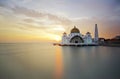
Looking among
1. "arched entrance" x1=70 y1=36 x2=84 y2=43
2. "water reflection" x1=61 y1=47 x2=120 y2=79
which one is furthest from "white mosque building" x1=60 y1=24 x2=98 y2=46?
"water reflection" x1=61 y1=47 x2=120 y2=79

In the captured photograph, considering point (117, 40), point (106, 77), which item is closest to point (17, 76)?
point (106, 77)

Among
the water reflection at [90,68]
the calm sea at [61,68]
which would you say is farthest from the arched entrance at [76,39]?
the water reflection at [90,68]

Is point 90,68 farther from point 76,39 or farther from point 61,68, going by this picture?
point 76,39

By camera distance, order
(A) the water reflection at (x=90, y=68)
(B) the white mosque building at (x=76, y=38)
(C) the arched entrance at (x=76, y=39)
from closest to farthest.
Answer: (A) the water reflection at (x=90, y=68)
(B) the white mosque building at (x=76, y=38)
(C) the arched entrance at (x=76, y=39)

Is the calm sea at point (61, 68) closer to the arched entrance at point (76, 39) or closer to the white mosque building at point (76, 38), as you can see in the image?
the white mosque building at point (76, 38)

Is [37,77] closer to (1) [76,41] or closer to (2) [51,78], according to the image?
(2) [51,78]

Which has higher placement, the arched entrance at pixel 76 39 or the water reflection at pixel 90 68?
the arched entrance at pixel 76 39

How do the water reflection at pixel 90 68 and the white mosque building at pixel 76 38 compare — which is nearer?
the water reflection at pixel 90 68

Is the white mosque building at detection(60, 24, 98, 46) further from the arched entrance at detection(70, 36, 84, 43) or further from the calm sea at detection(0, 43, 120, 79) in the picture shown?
the calm sea at detection(0, 43, 120, 79)

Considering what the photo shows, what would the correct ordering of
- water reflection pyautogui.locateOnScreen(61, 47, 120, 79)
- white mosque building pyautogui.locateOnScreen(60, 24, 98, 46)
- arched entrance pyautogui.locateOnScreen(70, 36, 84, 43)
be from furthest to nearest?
arched entrance pyautogui.locateOnScreen(70, 36, 84, 43) → white mosque building pyautogui.locateOnScreen(60, 24, 98, 46) → water reflection pyautogui.locateOnScreen(61, 47, 120, 79)

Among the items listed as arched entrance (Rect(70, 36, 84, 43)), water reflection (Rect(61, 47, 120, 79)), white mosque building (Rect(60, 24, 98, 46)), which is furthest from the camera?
arched entrance (Rect(70, 36, 84, 43))

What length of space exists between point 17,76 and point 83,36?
16062mm

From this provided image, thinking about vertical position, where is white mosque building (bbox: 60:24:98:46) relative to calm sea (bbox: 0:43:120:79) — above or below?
above

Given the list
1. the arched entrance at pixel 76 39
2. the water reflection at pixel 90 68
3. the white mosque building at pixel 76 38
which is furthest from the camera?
the arched entrance at pixel 76 39
